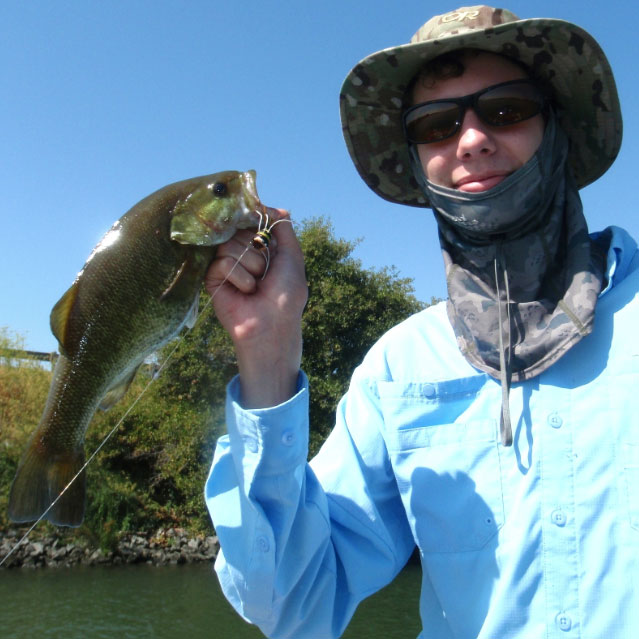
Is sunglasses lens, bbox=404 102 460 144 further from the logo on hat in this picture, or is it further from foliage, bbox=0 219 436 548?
foliage, bbox=0 219 436 548

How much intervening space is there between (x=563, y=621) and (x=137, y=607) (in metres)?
17.7

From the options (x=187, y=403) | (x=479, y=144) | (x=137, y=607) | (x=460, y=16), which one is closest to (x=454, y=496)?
(x=479, y=144)

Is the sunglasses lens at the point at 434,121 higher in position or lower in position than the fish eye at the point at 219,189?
higher

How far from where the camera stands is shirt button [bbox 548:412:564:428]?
186cm

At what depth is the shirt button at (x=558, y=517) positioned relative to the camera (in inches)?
69.0

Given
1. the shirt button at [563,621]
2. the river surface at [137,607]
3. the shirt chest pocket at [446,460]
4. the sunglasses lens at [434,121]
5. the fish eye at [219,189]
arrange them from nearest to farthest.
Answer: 1. the shirt button at [563,621]
2. the shirt chest pocket at [446,460]
3. the fish eye at [219,189]
4. the sunglasses lens at [434,121]
5. the river surface at [137,607]

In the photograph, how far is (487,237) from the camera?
2264 mm

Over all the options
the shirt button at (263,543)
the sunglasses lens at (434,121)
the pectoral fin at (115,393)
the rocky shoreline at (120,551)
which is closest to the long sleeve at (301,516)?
the shirt button at (263,543)

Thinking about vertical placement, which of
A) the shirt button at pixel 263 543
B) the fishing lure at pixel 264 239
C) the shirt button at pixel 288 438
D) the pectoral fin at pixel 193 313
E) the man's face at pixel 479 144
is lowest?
the shirt button at pixel 263 543

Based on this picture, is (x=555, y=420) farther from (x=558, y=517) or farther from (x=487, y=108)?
(x=487, y=108)

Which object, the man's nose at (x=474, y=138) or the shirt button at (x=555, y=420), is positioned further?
the man's nose at (x=474, y=138)

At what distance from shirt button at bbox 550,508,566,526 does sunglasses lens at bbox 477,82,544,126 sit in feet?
4.10

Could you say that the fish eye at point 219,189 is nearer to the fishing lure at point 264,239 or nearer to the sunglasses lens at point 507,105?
the fishing lure at point 264,239

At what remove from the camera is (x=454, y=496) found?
1.97 meters
